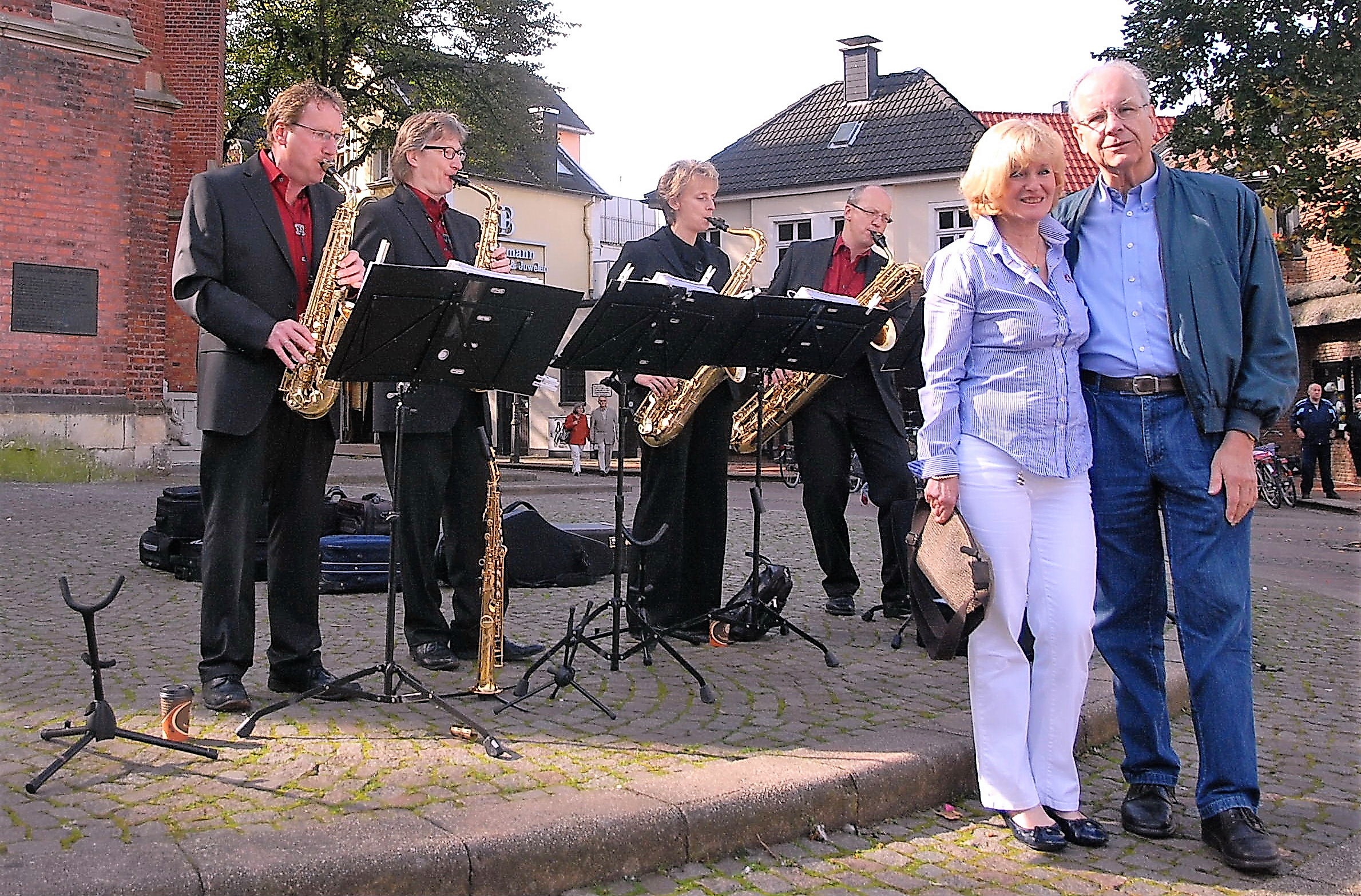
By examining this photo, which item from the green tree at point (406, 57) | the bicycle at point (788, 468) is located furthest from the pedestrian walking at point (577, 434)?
the green tree at point (406, 57)

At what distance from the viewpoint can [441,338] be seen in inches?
176

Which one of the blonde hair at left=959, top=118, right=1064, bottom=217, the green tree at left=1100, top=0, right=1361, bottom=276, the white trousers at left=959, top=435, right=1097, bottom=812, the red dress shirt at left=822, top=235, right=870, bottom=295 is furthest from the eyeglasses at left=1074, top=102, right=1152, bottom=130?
the green tree at left=1100, top=0, right=1361, bottom=276

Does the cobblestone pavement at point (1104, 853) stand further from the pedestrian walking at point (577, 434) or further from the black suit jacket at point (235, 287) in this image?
the pedestrian walking at point (577, 434)

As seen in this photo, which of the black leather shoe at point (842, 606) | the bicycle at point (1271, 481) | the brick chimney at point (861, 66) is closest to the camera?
the black leather shoe at point (842, 606)

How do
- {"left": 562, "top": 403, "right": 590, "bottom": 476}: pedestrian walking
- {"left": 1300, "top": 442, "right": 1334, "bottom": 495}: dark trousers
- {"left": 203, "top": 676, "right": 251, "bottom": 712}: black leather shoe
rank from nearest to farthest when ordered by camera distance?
{"left": 203, "top": 676, "right": 251, "bottom": 712}: black leather shoe, {"left": 1300, "top": 442, "right": 1334, "bottom": 495}: dark trousers, {"left": 562, "top": 403, "right": 590, "bottom": 476}: pedestrian walking

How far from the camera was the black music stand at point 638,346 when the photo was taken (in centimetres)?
499

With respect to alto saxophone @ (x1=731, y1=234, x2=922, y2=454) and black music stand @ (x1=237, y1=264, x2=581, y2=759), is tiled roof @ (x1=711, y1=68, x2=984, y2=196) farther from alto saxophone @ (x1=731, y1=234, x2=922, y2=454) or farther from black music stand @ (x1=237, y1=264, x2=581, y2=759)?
black music stand @ (x1=237, y1=264, x2=581, y2=759)

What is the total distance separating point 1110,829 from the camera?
3986mm

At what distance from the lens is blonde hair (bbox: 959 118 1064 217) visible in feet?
12.6

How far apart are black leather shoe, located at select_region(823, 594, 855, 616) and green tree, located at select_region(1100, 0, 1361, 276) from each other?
32.4 ft

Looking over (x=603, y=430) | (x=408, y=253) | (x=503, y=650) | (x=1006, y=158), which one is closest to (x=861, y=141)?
(x=603, y=430)

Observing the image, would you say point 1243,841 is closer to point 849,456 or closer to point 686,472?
point 686,472

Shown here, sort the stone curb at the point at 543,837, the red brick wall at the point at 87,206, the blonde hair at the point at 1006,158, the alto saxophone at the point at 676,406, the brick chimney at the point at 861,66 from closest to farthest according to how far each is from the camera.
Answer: the stone curb at the point at 543,837
the blonde hair at the point at 1006,158
the alto saxophone at the point at 676,406
the red brick wall at the point at 87,206
the brick chimney at the point at 861,66

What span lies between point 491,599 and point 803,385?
2589mm
